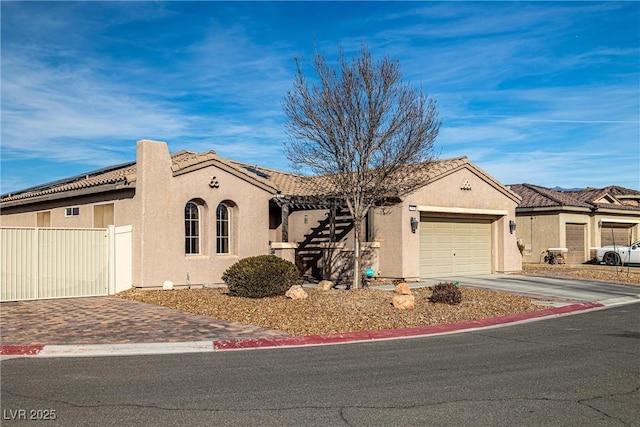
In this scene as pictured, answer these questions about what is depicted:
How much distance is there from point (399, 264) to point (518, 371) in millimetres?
12759

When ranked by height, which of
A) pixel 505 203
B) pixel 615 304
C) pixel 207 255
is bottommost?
pixel 615 304

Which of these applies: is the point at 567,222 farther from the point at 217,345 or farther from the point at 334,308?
the point at 217,345

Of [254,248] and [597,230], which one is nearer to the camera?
[254,248]

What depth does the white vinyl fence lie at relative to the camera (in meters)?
16.4

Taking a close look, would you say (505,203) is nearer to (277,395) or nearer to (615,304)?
(615,304)

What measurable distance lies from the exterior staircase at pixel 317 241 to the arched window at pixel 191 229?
15.1 ft

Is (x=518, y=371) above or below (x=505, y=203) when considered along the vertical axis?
below

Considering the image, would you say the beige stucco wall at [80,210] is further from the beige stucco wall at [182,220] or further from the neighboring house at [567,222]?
the neighboring house at [567,222]

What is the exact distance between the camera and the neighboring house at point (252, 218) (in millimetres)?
18656

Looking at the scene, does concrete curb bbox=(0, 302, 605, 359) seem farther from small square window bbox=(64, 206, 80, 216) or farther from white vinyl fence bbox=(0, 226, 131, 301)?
small square window bbox=(64, 206, 80, 216)

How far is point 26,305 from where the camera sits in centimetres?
1555

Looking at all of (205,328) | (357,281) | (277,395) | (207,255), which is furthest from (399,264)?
(277,395)

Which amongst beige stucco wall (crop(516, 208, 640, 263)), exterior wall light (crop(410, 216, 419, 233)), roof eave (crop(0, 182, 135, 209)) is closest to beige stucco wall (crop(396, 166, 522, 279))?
exterior wall light (crop(410, 216, 419, 233))

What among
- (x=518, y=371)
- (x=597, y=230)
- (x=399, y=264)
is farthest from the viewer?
(x=597, y=230)
